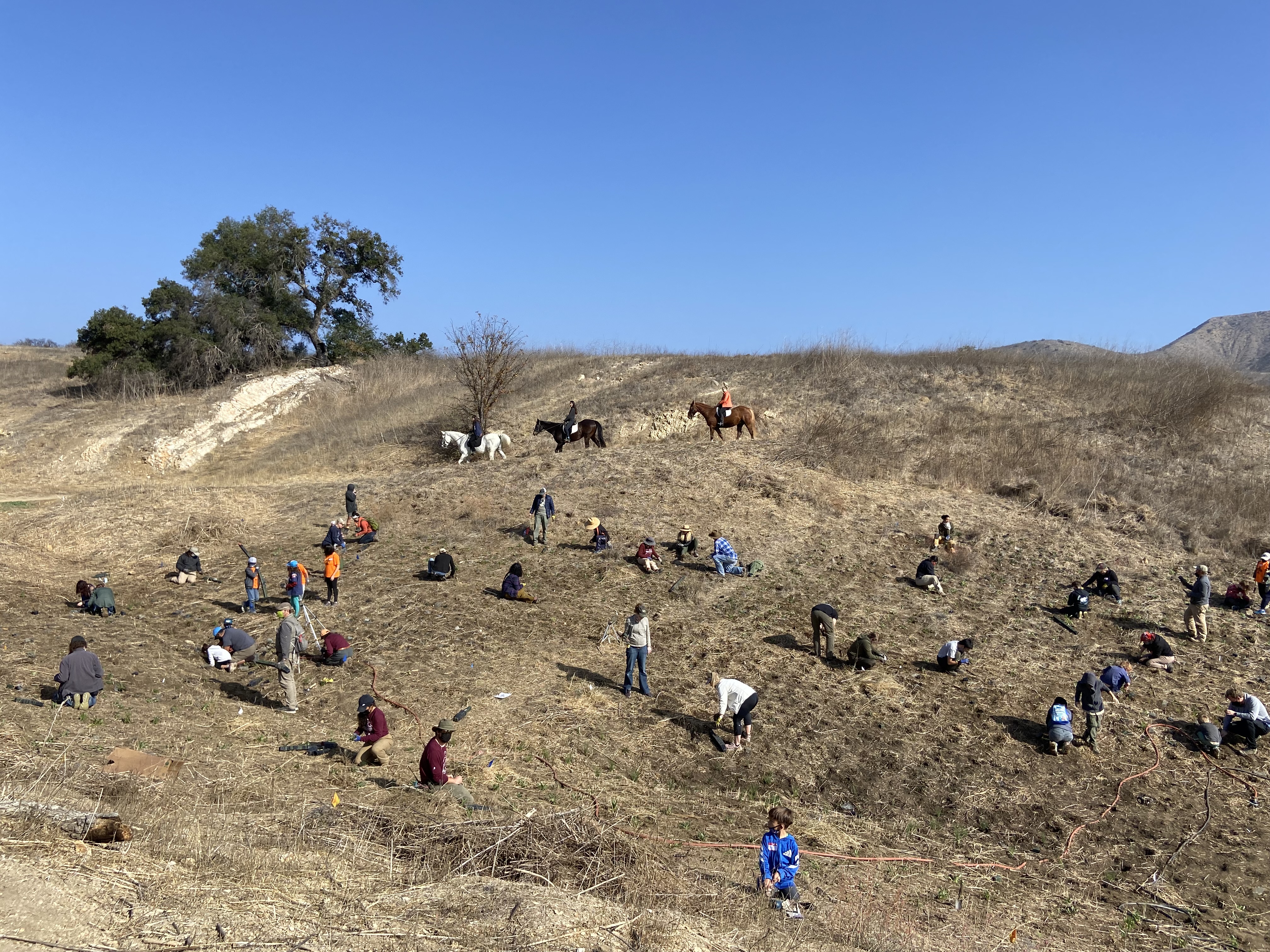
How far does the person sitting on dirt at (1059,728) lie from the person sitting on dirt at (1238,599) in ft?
27.4

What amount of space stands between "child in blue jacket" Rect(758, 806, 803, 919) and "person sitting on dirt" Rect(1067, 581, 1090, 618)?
12.0 metres

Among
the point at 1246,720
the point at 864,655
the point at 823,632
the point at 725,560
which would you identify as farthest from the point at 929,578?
the point at 1246,720

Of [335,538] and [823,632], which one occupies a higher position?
[335,538]

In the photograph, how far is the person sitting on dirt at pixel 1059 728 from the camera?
39.5ft

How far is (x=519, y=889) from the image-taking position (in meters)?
6.62

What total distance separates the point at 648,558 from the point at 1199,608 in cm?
1176

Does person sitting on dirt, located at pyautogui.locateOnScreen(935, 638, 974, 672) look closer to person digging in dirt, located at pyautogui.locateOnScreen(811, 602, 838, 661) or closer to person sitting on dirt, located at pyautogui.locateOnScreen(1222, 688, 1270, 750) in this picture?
person digging in dirt, located at pyautogui.locateOnScreen(811, 602, 838, 661)

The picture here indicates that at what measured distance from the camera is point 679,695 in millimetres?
13422

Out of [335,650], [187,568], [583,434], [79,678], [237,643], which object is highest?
[583,434]

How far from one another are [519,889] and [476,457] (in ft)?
77.3

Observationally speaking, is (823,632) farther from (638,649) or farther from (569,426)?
(569,426)

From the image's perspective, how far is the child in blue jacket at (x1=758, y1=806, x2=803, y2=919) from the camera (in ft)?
26.2

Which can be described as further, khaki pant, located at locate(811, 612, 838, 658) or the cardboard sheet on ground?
khaki pant, located at locate(811, 612, 838, 658)

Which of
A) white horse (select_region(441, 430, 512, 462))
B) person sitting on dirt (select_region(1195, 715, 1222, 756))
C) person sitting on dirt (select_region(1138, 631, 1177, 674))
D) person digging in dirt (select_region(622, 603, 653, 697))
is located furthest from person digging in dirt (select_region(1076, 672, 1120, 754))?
white horse (select_region(441, 430, 512, 462))
